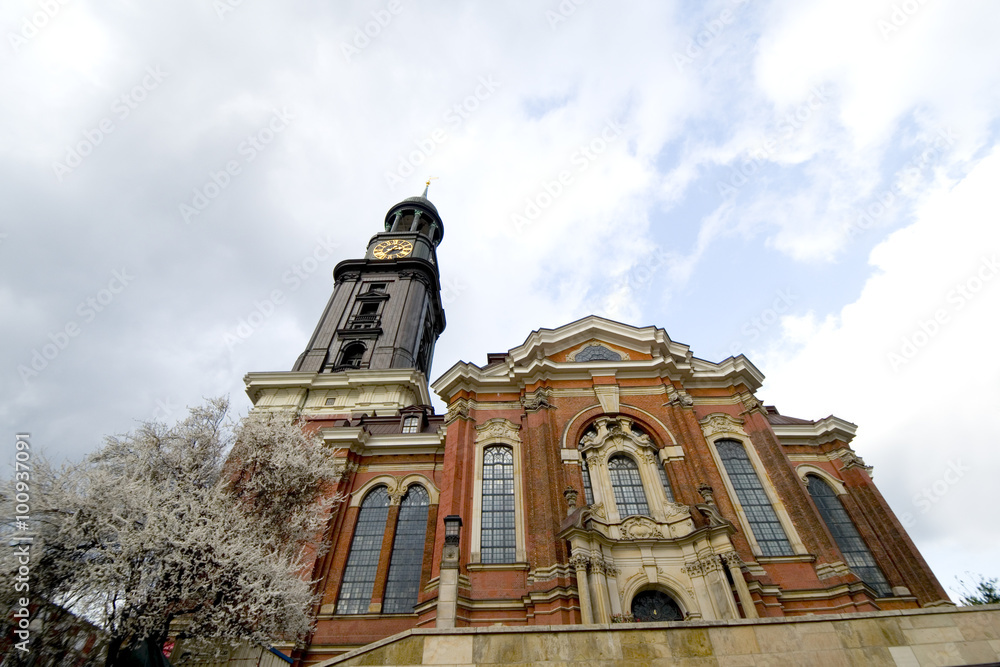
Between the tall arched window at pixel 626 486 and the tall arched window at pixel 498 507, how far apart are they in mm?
3800

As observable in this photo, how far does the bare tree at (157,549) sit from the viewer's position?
31.7 ft

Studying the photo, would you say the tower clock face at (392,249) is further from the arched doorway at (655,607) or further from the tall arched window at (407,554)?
the arched doorway at (655,607)

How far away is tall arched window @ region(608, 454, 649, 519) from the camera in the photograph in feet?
57.5

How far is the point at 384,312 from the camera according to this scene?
3859cm

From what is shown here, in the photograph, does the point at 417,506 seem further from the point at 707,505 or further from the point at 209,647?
the point at 707,505

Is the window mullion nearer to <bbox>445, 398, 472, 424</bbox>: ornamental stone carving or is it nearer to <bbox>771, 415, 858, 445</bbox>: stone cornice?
<bbox>445, 398, 472, 424</bbox>: ornamental stone carving

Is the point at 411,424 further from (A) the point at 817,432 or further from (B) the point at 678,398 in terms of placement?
(A) the point at 817,432

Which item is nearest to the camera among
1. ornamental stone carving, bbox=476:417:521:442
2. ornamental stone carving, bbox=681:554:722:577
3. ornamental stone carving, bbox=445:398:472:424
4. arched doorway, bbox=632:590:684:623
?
ornamental stone carving, bbox=681:554:722:577

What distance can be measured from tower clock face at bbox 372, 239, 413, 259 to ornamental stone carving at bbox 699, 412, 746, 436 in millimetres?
32054

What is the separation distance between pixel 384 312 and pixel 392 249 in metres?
10.0

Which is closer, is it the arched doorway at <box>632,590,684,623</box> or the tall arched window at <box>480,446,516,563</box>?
the arched doorway at <box>632,590,684,623</box>
